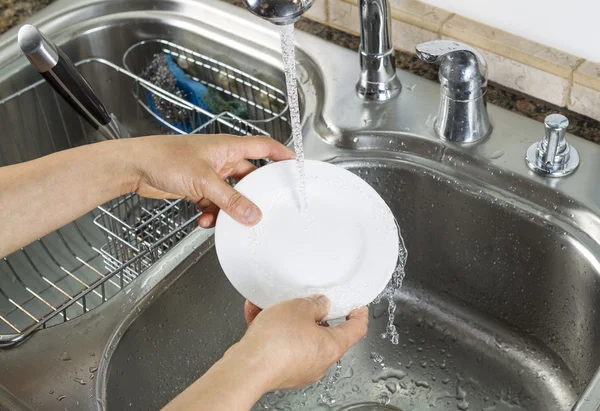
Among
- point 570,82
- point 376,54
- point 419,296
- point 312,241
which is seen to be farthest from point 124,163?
point 570,82

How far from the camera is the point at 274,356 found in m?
0.82

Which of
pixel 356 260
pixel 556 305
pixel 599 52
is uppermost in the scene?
pixel 599 52

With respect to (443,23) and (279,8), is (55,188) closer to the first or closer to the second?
(279,8)

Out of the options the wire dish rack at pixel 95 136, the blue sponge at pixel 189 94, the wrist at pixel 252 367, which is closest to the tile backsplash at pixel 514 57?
the wire dish rack at pixel 95 136

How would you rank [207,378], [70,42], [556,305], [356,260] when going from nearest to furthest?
[207,378] < [356,260] < [556,305] < [70,42]

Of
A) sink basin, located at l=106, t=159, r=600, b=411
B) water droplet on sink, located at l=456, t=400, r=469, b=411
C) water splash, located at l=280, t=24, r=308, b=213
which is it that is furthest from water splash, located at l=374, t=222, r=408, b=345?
water splash, located at l=280, t=24, r=308, b=213

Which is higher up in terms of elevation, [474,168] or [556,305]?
[474,168]

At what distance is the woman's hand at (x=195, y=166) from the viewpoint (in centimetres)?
97

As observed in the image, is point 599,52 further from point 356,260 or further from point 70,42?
point 70,42

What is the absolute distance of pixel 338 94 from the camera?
48.1 inches

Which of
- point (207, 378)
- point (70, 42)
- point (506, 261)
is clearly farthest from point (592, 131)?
point (70, 42)

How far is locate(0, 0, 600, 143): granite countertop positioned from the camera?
1.14 m

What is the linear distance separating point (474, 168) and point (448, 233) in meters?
0.11

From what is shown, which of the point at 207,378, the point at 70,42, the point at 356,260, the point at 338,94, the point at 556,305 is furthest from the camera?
the point at 70,42
